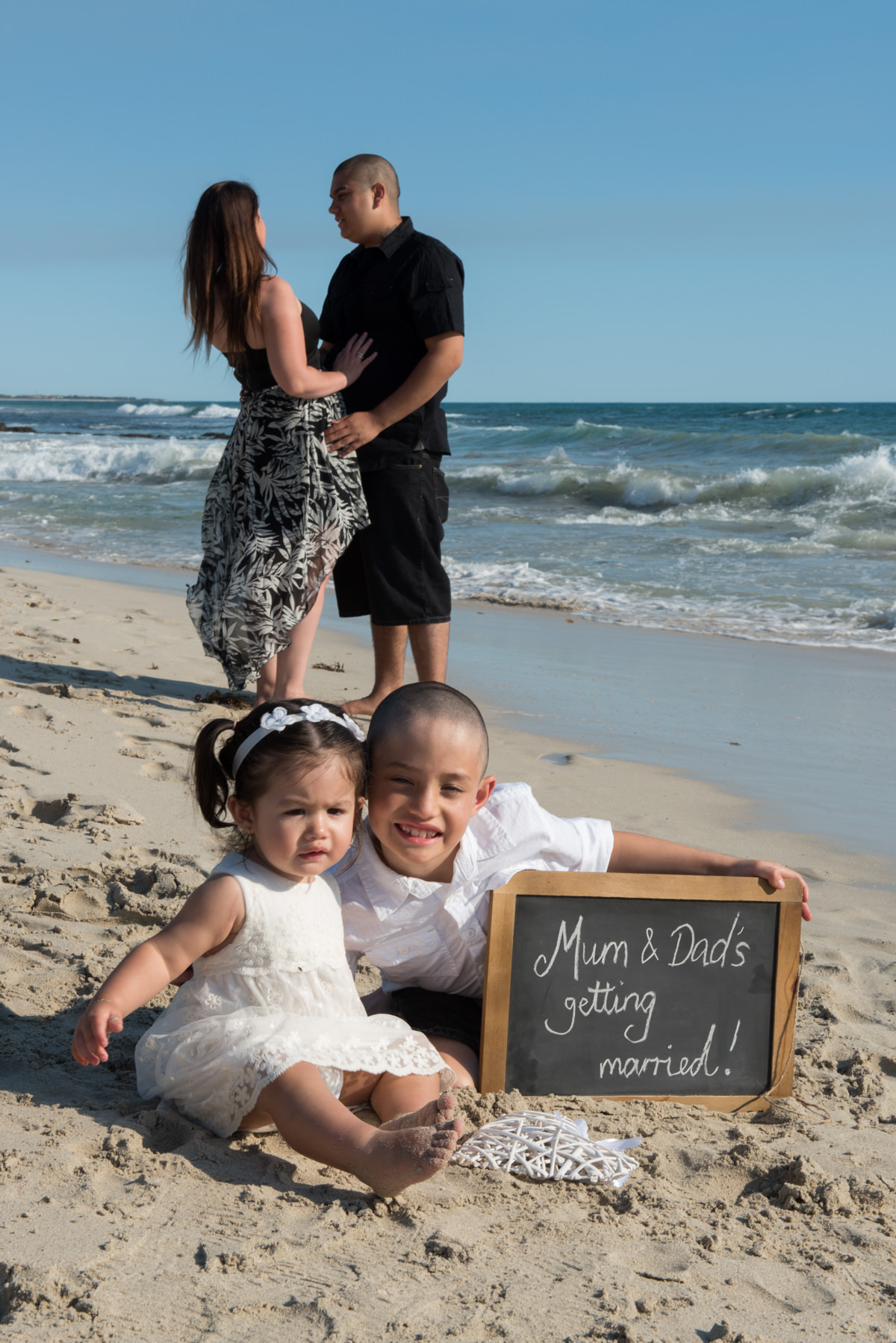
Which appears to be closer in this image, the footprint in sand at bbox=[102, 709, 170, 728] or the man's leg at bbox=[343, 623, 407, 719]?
→ the man's leg at bbox=[343, 623, 407, 719]

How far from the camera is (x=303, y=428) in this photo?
13.1 ft

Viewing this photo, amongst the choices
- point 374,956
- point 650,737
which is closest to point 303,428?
point 650,737

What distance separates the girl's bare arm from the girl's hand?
2.42m

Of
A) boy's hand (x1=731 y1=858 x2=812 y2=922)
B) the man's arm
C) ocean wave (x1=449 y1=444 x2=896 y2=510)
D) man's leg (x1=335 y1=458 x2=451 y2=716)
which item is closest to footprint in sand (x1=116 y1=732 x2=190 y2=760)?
man's leg (x1=335 y1=458 x2=451 y2=716)

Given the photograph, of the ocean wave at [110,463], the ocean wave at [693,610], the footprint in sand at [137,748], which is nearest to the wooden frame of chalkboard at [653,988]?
the footprint in sand at [137,748]

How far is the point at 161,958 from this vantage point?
195 cm

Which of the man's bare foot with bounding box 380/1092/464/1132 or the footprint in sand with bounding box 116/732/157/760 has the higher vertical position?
the footprint in sand with bounding box 116/732/157/760

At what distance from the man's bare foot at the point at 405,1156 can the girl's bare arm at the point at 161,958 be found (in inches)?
16.8

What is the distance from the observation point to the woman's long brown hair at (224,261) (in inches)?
144

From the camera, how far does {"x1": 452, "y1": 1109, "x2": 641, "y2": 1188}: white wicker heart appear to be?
1906 millimetres

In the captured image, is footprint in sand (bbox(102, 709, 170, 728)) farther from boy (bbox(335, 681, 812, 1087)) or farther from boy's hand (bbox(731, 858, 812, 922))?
boy's hand (bbox(731, 858, 812, 922))

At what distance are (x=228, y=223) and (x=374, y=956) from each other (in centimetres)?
238

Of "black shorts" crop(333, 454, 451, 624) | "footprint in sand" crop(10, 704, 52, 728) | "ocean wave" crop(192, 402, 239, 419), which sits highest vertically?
"ocean wave" crop(192, 402, 239, 419)

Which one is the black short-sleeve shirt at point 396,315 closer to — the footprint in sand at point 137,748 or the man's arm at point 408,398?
the man's arm at point 408,398
